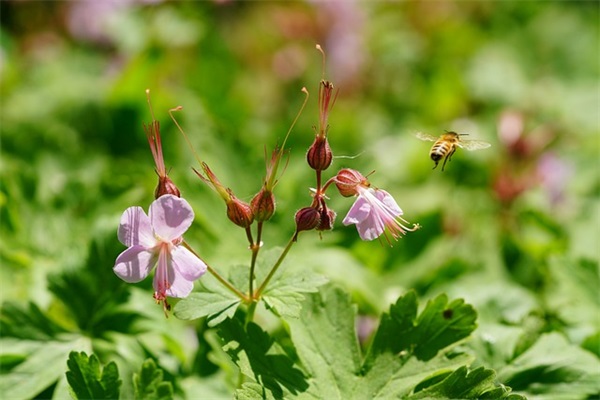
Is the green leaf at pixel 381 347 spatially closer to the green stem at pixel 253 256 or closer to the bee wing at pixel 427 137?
the green stem at pixel 253 256

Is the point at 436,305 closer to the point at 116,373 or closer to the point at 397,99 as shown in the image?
the point at 116,373

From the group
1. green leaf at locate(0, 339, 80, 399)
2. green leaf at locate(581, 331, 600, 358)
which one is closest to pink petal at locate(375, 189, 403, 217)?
green leaf at locate(581, 331, 600, 358)

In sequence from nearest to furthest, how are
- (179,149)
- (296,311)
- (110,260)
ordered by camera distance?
1. (296,311)
2. (110,260)
3. (179,149)

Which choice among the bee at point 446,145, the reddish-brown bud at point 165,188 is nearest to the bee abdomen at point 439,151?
the bee at point 446,145

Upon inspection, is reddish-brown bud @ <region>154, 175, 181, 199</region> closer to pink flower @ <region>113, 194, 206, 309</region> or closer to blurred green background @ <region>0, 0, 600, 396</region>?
pink flower @ <region>113, 194, 206, 309</region>

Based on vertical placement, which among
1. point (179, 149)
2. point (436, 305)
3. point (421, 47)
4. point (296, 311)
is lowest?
point (296, 311)

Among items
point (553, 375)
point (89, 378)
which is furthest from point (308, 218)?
point (553, 375)

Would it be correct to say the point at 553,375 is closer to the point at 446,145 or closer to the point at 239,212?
the point at 446,145

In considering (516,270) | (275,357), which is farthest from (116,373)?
(516,270)
